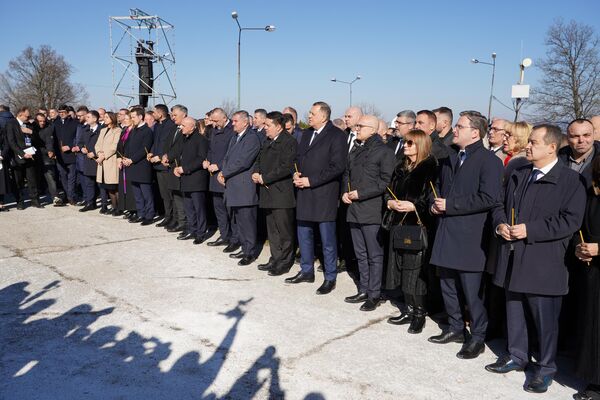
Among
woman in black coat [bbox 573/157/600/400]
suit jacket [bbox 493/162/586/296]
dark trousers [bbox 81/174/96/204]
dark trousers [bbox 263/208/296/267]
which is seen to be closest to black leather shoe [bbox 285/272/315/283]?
dark trousers [bbox 263/208/296/267]

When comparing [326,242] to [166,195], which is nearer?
[326,242]

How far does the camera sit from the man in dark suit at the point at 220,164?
7.71 metres

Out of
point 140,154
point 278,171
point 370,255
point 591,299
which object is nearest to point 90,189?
point 140,154

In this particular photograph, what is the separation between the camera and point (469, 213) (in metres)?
4.20

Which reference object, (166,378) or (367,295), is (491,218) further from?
(166,378)

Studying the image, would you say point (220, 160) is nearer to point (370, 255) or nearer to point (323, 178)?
point (323, 178)

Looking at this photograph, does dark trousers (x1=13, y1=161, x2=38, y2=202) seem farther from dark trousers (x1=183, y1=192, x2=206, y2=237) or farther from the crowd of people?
dark trousers (x1=183, y1=192, x2=206, y2=237)

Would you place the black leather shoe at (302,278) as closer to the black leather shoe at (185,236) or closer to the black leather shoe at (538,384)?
the black leather shoe at (185,236)

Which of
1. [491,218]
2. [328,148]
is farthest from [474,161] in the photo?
[328,148]

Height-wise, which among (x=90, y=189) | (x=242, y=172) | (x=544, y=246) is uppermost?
(x=242, y=172)

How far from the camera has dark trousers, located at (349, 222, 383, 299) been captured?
17.7 ft

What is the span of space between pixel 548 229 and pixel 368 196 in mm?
1971

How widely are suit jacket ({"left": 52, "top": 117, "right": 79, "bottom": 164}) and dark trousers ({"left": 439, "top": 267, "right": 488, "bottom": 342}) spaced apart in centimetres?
918

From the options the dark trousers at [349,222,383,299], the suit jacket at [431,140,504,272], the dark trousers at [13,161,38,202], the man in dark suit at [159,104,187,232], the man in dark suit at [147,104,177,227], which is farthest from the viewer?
the dark trousers at [13,161,38,202]
